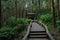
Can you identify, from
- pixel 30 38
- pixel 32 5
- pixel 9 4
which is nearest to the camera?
pixel 30 38

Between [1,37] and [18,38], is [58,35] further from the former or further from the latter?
[1,37]

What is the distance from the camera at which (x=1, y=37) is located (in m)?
11.9

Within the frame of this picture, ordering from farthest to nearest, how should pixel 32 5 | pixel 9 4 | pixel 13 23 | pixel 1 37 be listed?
pixel 32 5 → pixel 9 4 → pixel 13 23 → pixel 1 37

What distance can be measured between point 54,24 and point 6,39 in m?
5.55

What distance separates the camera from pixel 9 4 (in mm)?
21516

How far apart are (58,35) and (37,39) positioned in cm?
173

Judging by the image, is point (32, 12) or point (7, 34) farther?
point (32, 12)

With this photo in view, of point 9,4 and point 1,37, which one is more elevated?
point 9,4

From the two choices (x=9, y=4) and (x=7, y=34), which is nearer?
(x=7, y=34)

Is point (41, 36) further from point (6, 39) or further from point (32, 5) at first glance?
point (32, 5)

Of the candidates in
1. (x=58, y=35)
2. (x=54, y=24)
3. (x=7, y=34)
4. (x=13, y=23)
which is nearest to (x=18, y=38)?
(x=7, y=34)

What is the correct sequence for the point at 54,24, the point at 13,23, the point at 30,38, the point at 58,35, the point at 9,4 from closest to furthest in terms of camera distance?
the point at 58,35, the point at 30,38, the point at 54,24, the point at 13,23, the point at 9,4

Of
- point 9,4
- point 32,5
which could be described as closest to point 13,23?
point 9,4

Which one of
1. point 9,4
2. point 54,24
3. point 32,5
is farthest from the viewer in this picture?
point 32,5
